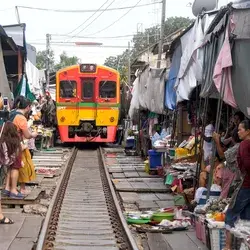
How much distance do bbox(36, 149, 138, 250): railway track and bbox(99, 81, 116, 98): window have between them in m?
8.23

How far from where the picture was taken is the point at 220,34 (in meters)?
7.93

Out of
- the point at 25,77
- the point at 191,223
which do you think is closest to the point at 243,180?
the point at 191,223

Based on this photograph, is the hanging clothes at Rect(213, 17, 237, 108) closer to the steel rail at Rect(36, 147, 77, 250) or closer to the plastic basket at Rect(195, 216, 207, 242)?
the plastic basket at Rect(195, 216, 207, 242)

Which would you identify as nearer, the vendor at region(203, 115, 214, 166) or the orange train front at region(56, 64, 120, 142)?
the vendor at region(203, 115, 214, 166)

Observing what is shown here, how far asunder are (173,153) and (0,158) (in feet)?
15.3

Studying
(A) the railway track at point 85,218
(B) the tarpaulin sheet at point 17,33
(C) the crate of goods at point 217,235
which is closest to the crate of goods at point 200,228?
(C) the crate of goods at point 217,235

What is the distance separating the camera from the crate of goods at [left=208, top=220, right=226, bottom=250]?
6648mm

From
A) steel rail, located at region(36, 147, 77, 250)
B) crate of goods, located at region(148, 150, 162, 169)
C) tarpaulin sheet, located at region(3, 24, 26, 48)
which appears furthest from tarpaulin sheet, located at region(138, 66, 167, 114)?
tarpaulin sheet, located at region(3, 24, 26, 48)

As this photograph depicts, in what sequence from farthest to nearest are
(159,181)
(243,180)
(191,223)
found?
(159,181) < (191,223) < (243,180)

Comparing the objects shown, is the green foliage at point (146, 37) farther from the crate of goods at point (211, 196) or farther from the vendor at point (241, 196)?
the vendor at point (241, 196)

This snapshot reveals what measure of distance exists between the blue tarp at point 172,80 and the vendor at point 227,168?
369 cm

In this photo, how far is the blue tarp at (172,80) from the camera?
12.2 m

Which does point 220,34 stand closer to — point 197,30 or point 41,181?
point 197,30

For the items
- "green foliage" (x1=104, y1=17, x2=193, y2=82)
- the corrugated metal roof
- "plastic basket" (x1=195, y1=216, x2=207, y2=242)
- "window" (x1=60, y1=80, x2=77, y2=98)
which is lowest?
"plastic basket" (x1=195, y1=216, x2=207, y2=242)
